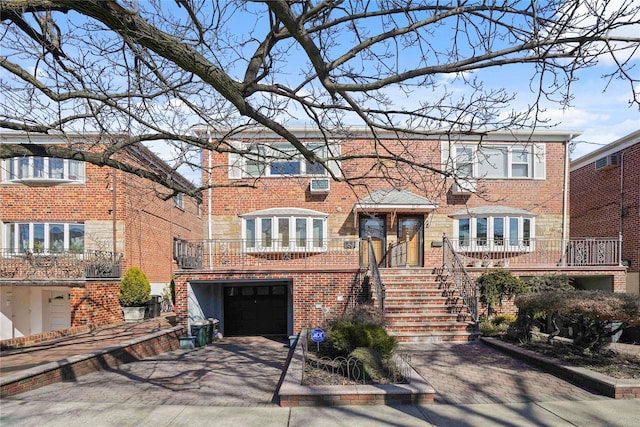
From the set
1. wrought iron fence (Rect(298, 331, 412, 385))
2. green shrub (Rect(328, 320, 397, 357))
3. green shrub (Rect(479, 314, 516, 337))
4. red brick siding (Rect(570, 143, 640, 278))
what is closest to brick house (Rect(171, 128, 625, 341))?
red brick siding (Rect(570, 143, 640, 278))

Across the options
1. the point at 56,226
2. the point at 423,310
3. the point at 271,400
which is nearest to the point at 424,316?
the point at 423,310

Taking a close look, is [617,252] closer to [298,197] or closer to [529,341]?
[529,341]

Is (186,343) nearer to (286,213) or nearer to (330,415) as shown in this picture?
(286,213)

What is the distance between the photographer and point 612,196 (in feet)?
50.3

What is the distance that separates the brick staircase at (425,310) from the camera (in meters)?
9.90

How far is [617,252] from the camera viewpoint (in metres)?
13.8

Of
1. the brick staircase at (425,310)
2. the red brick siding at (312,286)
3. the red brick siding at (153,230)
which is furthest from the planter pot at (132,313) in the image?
the brick staircase at (425,310)

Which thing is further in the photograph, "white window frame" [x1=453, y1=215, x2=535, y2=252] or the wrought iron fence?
"white window frame" [x1=453, y1=215, x2=535, y2=252]

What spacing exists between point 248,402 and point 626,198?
1555cm

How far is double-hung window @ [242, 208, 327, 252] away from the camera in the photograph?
560 inches

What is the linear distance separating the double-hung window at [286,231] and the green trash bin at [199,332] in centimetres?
331

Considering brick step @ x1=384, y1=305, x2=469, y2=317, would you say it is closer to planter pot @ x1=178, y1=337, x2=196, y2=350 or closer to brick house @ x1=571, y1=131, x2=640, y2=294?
planter pot @ x1=178, y1=337, x2=196, y2=350

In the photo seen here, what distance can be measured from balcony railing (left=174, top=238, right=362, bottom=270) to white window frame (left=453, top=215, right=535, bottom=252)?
13.6 ft

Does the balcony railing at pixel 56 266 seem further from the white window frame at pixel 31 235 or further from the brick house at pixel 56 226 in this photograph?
the white window frame at pixel 31 235
